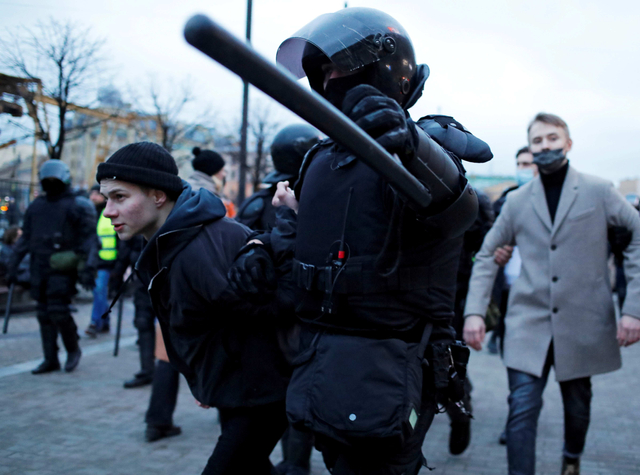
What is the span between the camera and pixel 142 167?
257cm

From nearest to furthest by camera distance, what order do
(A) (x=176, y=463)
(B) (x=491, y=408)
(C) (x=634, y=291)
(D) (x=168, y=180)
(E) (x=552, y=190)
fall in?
(D) (x=168, y=180) < (C) (x=634, y=291) < (E) (x=552, y=190) < (A) (x=176, y=463) < (B) (x=491, y=408)

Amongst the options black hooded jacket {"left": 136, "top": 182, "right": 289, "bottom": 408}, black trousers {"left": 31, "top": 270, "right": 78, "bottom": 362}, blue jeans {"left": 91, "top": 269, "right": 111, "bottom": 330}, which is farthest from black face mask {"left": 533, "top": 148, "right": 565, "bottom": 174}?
blue jeans {"left": 91, "top": 269, "right": 111, "bottom": 330}

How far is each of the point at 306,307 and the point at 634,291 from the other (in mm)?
2124

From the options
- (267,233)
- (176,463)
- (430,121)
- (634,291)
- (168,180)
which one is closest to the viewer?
(430,121)

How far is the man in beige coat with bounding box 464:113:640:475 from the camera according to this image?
3.29 metres

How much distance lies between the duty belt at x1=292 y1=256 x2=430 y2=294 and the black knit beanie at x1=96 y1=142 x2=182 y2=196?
3.50 feet

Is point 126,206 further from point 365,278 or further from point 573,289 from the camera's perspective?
point 573,289

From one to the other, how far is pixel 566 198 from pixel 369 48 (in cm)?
205

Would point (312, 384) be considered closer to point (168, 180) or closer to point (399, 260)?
point (399, 260)

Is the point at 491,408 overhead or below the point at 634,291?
below

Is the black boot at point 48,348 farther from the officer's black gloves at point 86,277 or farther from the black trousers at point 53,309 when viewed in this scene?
the officer's black gloves at point 86,277

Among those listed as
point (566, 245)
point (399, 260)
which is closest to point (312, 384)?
point (399, 260)

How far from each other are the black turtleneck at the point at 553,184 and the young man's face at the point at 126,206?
7.29 ft

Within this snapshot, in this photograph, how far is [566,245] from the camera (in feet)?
11.1
